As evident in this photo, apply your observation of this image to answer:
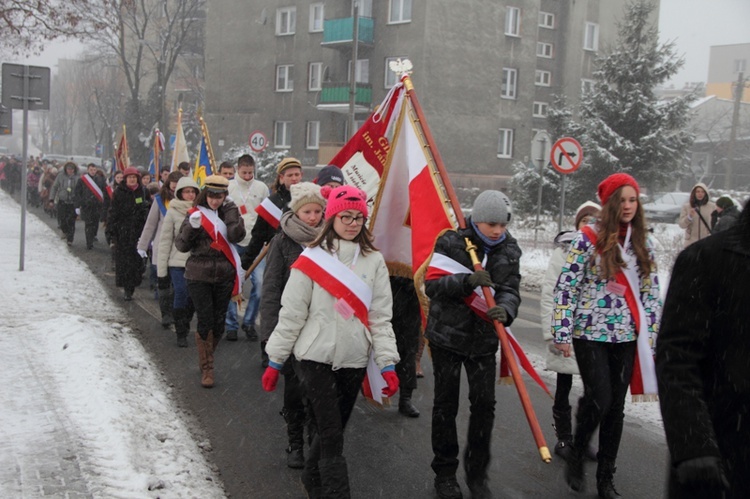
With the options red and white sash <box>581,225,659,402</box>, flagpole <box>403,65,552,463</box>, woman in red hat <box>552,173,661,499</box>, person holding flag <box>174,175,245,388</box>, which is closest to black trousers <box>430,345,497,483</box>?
flagpole <box>403,65,552,463</box>

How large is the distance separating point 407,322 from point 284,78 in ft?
128

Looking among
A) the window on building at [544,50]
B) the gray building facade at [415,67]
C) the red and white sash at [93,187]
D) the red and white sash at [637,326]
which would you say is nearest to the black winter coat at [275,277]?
the red and white sash at [637,326]

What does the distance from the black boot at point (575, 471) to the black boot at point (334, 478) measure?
5.08 ft

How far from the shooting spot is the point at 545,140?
17.6 m

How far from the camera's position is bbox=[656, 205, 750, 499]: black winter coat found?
234 cm

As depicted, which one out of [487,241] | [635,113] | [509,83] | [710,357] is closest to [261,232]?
[487,241]

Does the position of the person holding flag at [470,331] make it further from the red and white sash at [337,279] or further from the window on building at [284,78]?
the window on building at [284,78]

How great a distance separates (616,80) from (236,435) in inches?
896

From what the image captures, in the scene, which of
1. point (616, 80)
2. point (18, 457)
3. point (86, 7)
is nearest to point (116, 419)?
point (18, 457)

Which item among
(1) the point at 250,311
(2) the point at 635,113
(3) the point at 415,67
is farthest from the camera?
(3) the point at 415,67

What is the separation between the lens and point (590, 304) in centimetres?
474

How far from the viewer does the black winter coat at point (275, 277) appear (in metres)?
5.35

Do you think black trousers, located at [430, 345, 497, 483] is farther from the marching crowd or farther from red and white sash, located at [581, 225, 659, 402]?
red and white sash, located at [581, 225, 659, 402]

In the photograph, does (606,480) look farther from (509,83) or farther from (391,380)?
(509,83)
